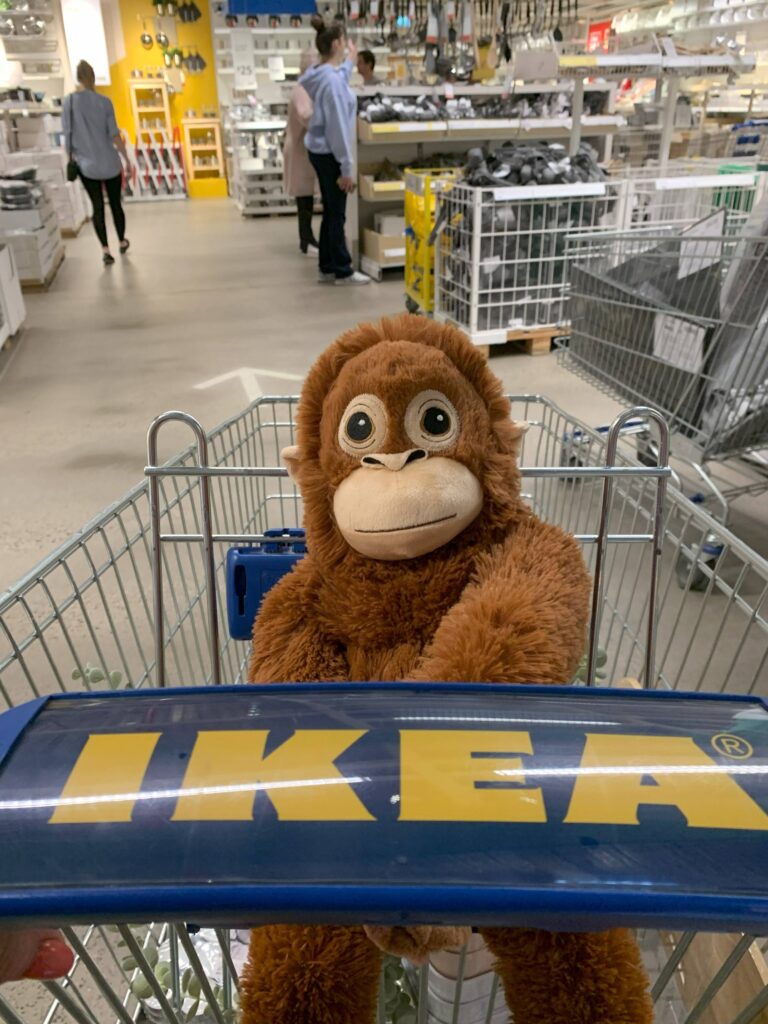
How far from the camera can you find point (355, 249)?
624cm

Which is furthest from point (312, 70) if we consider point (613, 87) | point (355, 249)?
point (613, 87)

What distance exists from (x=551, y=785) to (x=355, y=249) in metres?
6.29

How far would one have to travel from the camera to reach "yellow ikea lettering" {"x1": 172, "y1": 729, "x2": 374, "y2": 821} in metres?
0.41

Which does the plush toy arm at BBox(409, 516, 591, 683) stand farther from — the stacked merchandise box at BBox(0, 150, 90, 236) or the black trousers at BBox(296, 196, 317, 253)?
the stacked merchandise box at BBox(0, 150, 90, 236)

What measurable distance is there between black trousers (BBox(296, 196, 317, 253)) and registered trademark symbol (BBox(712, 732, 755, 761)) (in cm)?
668

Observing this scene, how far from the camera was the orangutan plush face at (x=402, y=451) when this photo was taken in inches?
31.2

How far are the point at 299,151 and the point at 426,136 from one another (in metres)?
1.31

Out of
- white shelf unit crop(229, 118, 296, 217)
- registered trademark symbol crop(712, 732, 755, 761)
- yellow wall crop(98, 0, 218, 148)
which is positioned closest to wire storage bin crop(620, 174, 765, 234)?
registered trademark symbol crop(712, 732, 755, 761)

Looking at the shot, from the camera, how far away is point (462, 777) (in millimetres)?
425

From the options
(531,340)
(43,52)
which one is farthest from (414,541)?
(43,52)

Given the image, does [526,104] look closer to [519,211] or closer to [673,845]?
[519,211]

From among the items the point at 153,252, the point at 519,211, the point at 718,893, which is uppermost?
the point at 718,893

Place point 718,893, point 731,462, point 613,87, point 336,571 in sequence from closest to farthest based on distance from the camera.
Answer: point 718,893, point 336,571, point 731,462, point 613,87

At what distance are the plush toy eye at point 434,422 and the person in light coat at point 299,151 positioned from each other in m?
5.33
